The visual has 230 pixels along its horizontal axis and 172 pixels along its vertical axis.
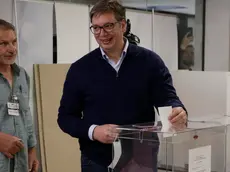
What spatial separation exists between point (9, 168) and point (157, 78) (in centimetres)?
115

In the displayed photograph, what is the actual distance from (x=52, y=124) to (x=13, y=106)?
46.7 inches

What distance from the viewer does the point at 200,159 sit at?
1.53 m

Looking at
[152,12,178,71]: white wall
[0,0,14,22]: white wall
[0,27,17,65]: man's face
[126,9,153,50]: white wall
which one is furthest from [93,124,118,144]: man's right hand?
[152,12,178,71]: white wall

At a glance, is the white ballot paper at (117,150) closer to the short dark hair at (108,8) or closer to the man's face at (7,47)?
the short dark hair at (108,8)

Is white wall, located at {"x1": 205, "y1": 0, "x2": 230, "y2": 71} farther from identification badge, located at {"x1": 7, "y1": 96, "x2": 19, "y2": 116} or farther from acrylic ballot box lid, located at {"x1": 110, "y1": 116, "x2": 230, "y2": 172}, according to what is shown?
acrylic ballot box lid, located at {"x1": 110, "y1": 116, "x2": 230, "y2": 172}

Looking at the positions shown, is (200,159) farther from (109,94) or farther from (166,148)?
(109,94)

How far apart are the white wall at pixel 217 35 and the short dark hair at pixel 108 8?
325 centimetres

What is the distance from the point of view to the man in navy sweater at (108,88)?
5.83 ft

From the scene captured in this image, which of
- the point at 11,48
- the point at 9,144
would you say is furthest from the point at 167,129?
the point at 11,48

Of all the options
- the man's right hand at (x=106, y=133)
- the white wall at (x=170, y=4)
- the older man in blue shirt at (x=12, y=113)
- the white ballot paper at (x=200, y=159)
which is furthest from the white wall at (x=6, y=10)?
the white ballot paper at (x=200, y=159)

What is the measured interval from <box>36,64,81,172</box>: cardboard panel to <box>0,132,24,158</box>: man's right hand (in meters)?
1.15

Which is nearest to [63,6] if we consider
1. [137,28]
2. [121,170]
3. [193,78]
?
[137,28]

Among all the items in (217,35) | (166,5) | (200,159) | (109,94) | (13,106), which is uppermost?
(166,5)

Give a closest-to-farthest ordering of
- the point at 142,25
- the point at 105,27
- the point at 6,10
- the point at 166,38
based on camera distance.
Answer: the point at 105,27, the point at 6,10, the point at 142,25, the point at 166,38
